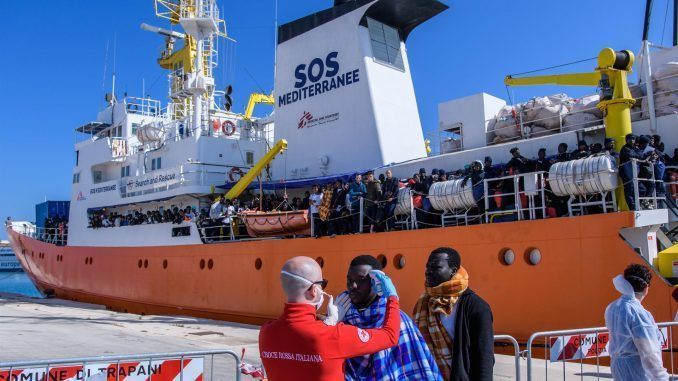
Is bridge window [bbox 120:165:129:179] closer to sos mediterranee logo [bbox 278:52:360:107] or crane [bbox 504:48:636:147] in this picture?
sos mediterranee logo [bbox 278:52:360:107]

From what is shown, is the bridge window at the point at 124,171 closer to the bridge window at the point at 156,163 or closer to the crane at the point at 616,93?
the bridge window at the point at 156,163

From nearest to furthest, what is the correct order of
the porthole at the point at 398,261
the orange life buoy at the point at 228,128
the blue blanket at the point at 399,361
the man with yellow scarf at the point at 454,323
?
1. the blue blanket at the point at 399,361
2. the man with yellow scarf at the point at 454,323
3. the porthole at the point at 398,261
4. the orange life buoy at the point at 228,128

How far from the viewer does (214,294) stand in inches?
567

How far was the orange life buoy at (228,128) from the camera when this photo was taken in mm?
18766

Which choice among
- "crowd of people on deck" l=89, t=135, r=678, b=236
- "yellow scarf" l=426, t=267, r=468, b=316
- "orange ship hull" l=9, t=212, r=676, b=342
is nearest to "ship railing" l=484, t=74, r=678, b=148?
"crowd of people on deck" l=89, t=135, r=678, b=236

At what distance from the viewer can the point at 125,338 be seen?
11016 millimetres

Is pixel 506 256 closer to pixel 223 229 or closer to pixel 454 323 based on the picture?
pixel 454 323

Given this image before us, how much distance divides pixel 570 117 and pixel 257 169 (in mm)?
7584

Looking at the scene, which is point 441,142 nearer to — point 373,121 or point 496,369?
point 373,121

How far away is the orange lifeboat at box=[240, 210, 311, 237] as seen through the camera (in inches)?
484

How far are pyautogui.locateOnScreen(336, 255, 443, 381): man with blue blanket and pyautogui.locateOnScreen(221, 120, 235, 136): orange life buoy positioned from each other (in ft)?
53.9

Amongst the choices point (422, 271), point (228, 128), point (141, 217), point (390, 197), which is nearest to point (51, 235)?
point (141, 217)

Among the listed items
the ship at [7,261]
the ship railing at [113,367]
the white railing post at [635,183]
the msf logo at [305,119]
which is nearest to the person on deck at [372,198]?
the white railing post at [635,183]

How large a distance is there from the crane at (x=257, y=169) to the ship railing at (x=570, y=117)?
5202mm
